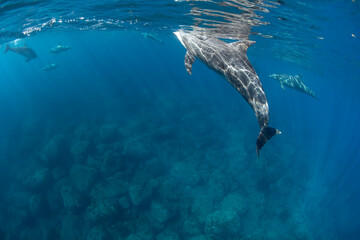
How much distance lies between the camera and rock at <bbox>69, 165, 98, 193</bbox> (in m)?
13.9

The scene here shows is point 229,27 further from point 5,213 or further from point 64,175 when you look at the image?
point 5,213

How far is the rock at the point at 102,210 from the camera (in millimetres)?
11977

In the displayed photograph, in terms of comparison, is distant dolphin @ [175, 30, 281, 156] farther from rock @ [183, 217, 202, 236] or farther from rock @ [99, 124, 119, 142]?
rock @ [99, 124, 119, 142]

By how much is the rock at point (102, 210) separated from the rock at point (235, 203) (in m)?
7.58

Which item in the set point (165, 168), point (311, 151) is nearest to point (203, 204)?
point (165, 168)

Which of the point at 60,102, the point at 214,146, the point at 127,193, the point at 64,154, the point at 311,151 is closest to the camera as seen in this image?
the point at 127,193

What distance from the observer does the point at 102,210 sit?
11969 millimetres

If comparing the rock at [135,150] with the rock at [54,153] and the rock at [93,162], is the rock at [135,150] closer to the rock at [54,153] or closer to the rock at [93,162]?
the rock at [93,162]

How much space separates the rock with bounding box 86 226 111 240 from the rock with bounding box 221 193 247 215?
7912 millimetres

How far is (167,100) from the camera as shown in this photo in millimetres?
29141

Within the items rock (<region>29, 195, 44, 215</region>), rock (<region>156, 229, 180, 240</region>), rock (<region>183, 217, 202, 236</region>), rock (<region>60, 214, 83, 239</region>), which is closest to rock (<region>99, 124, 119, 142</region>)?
rock (<region>29, 195, 44, 215</region>)

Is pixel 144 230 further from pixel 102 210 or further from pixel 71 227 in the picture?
pixel 71 227

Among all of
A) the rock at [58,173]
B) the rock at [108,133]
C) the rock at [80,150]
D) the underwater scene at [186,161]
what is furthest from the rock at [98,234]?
the rock at [108,133]

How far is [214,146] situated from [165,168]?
239 inches
